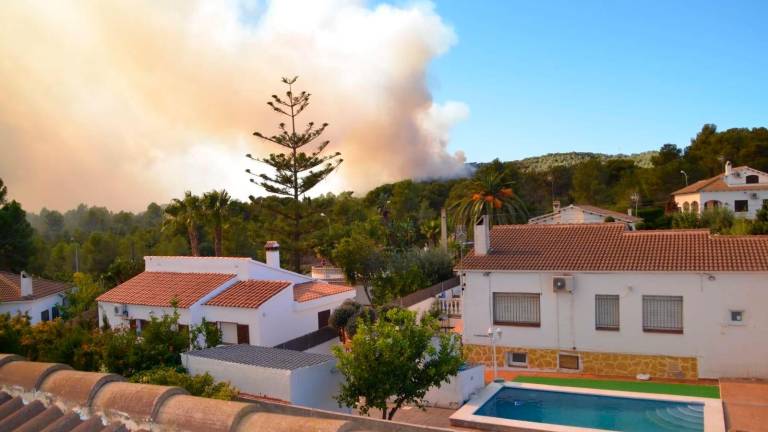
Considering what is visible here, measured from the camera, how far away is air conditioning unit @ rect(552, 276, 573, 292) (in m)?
16.2

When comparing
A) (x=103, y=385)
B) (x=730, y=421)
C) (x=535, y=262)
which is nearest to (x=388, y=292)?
(x=535, y=262)

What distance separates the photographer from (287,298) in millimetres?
19094

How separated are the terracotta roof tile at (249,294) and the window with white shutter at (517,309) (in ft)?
22.0

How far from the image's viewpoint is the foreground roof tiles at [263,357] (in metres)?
11.7

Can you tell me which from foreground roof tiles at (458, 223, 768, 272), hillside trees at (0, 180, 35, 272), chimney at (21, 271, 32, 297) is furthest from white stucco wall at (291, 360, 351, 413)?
hillside trees at (0, 180, 35, 272)

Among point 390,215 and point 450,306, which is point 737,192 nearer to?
point 450,306

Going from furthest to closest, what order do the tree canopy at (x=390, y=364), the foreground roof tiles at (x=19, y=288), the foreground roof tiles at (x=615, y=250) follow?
1. the foreground roof tiles at (x=19, y=288)
2. the foreground roof tiles at (x=615, y=250)
3. the tree canopy at (x=390, y=364)

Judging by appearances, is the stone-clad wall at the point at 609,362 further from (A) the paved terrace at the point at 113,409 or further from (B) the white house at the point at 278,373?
(A) the paved terrace at the point at 113,409

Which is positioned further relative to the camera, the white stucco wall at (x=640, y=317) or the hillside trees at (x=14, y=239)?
the hillside trees at (x=14, y=239)

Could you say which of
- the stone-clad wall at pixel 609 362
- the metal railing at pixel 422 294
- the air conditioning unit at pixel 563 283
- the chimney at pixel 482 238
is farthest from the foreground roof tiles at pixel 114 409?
the metal railing at pixel 422 294

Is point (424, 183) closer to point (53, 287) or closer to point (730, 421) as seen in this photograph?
point (53, 287)

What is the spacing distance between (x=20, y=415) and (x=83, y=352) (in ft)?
24.1

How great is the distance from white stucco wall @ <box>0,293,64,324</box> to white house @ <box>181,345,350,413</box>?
2047cm

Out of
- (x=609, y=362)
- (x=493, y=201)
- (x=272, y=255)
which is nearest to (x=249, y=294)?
(x=272, y=255)
